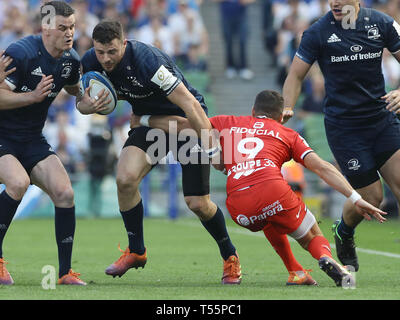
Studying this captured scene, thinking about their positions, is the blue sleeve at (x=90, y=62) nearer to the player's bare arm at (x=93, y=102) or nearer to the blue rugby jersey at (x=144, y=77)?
the blue rugby jersey at (x=144, y=77)

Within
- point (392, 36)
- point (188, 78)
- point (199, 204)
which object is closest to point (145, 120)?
point (199, 204)

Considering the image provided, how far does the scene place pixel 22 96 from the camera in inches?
290

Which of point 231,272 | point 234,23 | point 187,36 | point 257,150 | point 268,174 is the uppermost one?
point 257,150

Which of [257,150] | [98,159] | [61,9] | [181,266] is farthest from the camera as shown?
[98,159]

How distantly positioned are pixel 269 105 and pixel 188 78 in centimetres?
1164

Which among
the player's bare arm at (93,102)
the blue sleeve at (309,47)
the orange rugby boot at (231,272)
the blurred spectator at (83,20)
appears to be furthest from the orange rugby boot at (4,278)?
the blurred spectator at (83,20)

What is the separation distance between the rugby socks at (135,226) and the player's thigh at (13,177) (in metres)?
0.94

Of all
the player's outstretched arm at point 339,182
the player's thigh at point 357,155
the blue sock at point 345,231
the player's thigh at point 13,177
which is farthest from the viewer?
the blue sock at point 345,231

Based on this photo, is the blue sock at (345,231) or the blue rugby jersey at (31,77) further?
the blue sock at (345,231)

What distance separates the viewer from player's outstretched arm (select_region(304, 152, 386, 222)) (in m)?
6.50

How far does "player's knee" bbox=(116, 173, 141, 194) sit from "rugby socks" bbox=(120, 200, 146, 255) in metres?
0.22

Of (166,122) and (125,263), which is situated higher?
(166,122)

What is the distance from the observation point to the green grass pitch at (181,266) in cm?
657

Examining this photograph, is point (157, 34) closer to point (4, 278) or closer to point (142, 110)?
point (142, 110)
